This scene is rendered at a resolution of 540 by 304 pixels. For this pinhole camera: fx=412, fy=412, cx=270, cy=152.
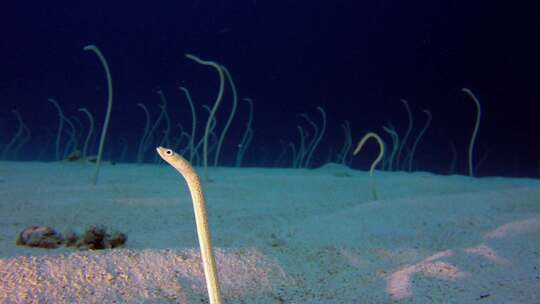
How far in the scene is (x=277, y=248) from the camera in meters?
2.47

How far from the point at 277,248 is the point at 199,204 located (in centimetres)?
156

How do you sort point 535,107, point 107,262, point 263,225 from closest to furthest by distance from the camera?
point 107,262 < point 263,225 < point 535,107

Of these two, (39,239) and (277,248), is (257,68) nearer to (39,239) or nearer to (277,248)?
(277,248)

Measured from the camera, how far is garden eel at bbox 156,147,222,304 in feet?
2.98

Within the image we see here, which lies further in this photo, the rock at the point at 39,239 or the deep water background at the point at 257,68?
the deep water background at the point at 257,68

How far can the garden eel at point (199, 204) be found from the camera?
909 mm

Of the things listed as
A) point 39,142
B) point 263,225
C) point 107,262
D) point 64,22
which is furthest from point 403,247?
point 64,22

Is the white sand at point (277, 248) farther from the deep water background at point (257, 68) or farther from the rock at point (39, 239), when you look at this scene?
the deep water background at point (257, 68)

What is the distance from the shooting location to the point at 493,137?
51.8 ft

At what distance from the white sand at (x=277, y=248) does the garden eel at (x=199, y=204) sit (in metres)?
0.69

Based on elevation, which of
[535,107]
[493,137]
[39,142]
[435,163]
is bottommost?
[39,142]

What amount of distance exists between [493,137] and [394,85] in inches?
169

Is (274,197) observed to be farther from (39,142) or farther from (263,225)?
(39,142)

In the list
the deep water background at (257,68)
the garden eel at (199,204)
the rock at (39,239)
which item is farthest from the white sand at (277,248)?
the deep water background at (257,68)
